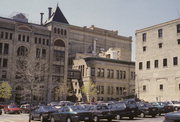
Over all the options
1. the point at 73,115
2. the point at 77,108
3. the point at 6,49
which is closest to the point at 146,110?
the point at 77,108

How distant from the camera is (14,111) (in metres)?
42.4

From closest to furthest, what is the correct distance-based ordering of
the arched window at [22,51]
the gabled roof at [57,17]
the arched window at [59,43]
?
the arched window at [22,51], the arched window at [59,43], the gabled roof at [57,17]

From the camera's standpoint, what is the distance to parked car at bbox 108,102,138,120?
27.4 metres

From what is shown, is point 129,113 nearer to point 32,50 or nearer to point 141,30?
point 141,30

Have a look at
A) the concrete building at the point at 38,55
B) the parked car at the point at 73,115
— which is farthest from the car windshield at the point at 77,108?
the concrete building at the point at 38,55

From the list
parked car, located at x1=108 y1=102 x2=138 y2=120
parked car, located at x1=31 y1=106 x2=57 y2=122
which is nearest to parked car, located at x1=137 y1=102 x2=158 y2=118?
parked car, located at x1=108 y1=102 x2=138 y2=120

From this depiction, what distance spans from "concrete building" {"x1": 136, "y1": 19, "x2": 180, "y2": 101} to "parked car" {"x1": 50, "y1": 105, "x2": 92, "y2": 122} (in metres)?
34.9

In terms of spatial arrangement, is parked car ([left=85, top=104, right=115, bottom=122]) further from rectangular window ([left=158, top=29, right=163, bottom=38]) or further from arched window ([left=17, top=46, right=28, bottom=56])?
arched window ([left=17, top=46, right=28, bottom=56])

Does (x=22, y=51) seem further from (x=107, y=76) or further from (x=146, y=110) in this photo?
(x=146, y=110)

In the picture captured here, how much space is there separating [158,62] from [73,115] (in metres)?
39.5

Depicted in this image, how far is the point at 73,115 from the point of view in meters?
22.8

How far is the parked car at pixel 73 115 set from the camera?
74.5 feet

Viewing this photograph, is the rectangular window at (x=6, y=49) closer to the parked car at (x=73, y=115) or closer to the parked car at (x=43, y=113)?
the parked car at (x=43, y=113)

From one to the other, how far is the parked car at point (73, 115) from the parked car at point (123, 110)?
4.19 metres
